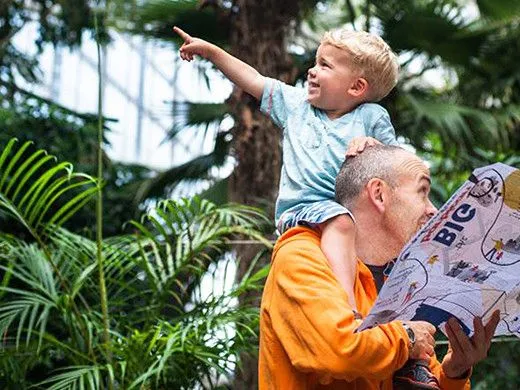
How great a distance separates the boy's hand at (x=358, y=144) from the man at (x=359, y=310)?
0.02 m

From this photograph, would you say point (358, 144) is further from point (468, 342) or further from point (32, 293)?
point (32, 293)

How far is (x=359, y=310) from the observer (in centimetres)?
273

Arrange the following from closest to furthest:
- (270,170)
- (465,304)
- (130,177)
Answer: (465,304), (270,170), (130,177)

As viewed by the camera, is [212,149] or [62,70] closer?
[212,149]

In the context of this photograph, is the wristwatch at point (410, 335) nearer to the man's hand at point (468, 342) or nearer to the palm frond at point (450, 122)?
the man's hand at point (468, 342)

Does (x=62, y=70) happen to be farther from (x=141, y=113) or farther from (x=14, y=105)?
(x=14, y=105)

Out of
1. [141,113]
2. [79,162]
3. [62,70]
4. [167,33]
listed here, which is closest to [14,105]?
[79,162]

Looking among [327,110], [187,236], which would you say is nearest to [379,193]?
[327,110]

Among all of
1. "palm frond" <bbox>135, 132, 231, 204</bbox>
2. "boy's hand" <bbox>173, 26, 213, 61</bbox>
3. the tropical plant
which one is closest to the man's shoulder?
"boy's hand" <bbox>173, 26, 213, 61</bbox>

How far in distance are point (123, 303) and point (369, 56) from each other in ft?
7.16

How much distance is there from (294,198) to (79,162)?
5851 millimetres

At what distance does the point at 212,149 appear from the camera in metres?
8.95

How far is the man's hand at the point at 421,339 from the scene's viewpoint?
2600mm

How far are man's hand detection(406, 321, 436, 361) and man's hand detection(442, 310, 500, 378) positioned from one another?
0.14 ft
